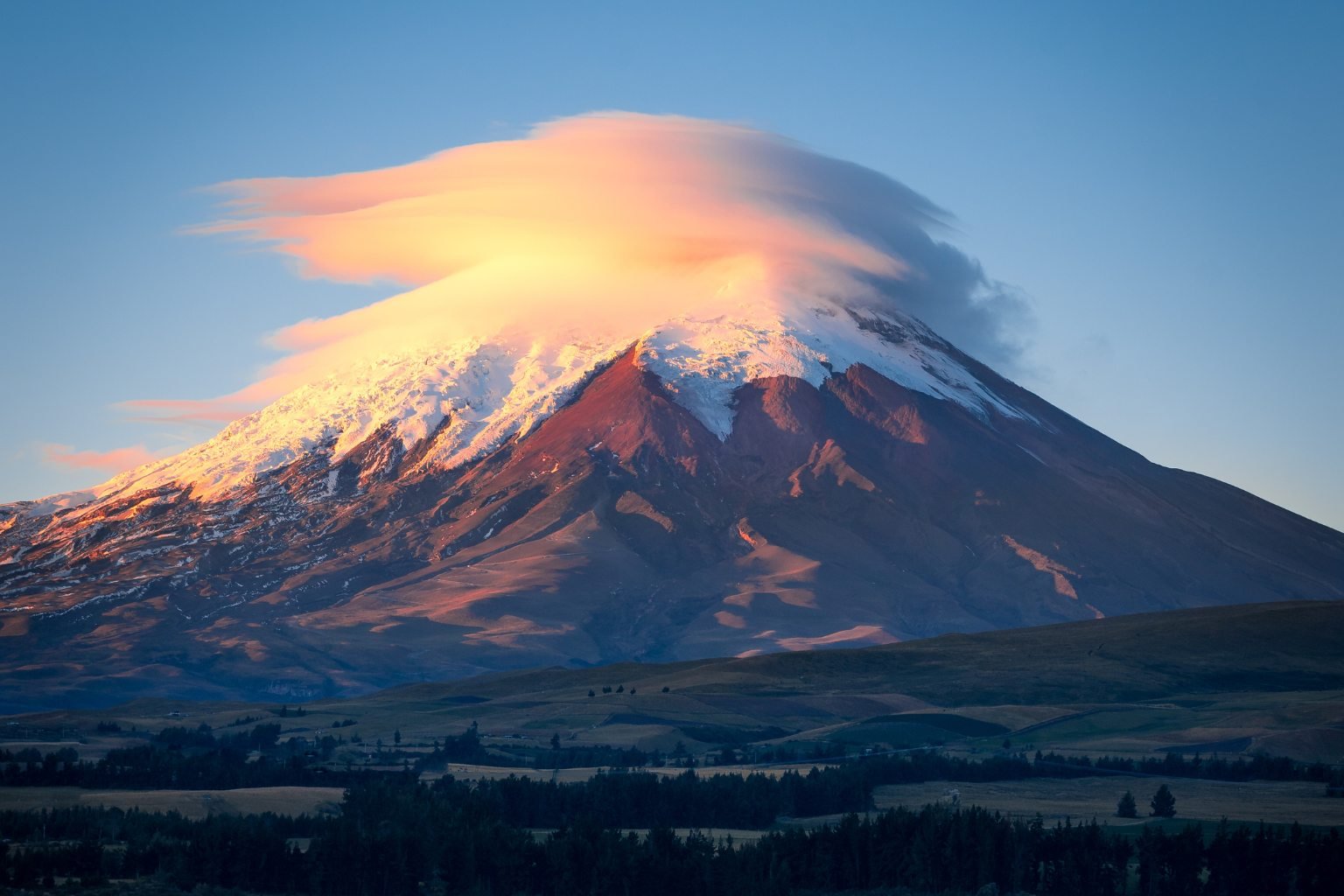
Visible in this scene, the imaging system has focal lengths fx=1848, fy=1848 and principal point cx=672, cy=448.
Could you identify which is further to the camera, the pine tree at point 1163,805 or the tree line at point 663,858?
the pine tree at point 1163,805

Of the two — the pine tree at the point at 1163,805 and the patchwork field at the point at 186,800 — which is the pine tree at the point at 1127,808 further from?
the patchwork field at the point at 186,800

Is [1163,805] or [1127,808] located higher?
[1163,805]

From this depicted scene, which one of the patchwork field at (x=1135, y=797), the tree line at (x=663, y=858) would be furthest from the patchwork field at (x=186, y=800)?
the patchwork field at (x=1135, y=797)

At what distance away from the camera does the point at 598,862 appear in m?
87.7

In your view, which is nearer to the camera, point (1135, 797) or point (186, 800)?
point (186, 800)

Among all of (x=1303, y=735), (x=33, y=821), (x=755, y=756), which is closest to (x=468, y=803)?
(x=33, y=821)

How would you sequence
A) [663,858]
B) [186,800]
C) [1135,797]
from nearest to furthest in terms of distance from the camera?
[663,858], [186,800], [1135,797]

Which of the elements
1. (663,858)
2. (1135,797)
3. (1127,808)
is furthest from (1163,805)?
(663,858)

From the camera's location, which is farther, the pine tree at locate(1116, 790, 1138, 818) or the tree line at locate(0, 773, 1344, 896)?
the pine tree at locate(1116, 790, 1138, 818)

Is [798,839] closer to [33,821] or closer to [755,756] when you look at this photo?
[33,821]

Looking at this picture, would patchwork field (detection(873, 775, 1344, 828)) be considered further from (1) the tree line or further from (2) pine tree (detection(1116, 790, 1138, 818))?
(1) the tree line

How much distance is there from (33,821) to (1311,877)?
63.1m

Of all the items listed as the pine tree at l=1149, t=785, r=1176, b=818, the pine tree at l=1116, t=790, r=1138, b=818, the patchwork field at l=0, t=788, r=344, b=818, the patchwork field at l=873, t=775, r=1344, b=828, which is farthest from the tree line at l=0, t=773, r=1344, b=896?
the pine tree at l=1149, t=785, r=1176, b=818

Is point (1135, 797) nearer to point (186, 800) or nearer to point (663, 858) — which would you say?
point (663, 858)
